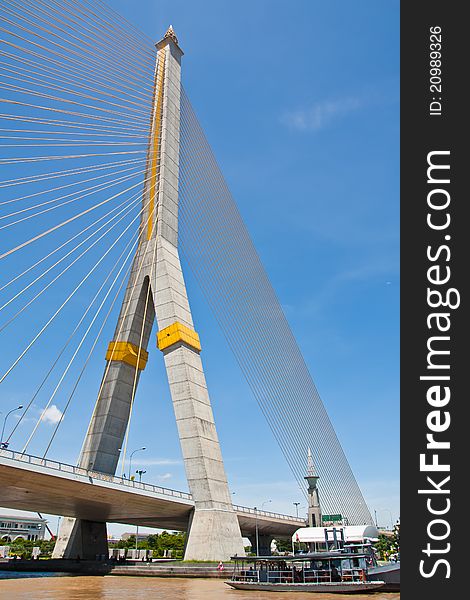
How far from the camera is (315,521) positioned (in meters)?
54.5

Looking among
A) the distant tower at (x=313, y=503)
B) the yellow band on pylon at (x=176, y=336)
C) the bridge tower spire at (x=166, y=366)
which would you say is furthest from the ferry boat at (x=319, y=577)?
the distant tower at (x=313, y=503)

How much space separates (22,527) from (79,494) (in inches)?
4416

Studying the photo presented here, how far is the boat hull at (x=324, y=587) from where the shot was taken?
822 inches

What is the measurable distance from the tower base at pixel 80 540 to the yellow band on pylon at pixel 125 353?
1377 cm

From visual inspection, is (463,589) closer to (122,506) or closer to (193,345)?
(193,345)

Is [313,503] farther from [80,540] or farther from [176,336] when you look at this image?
[176,336]

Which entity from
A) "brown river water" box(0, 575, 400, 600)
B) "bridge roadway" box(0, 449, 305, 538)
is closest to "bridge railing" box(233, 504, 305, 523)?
"bridge roadway" box(0, 449, 305, 538)

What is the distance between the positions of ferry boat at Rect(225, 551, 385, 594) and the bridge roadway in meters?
11.4

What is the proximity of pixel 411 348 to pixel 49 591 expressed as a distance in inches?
811

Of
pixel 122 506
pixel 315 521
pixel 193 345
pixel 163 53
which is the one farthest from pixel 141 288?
pixel 315 521

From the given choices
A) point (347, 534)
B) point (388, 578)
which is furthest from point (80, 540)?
point (388, 578)

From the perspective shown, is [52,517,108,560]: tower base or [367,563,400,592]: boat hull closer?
[367,563,400,592]: boat hull

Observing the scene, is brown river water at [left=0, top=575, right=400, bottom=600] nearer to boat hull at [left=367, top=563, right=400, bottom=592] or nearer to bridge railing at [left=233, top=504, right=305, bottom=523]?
boat hull at [left=367, top=563, right=400, bottom=592]

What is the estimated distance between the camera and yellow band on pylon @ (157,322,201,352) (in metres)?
38.0
